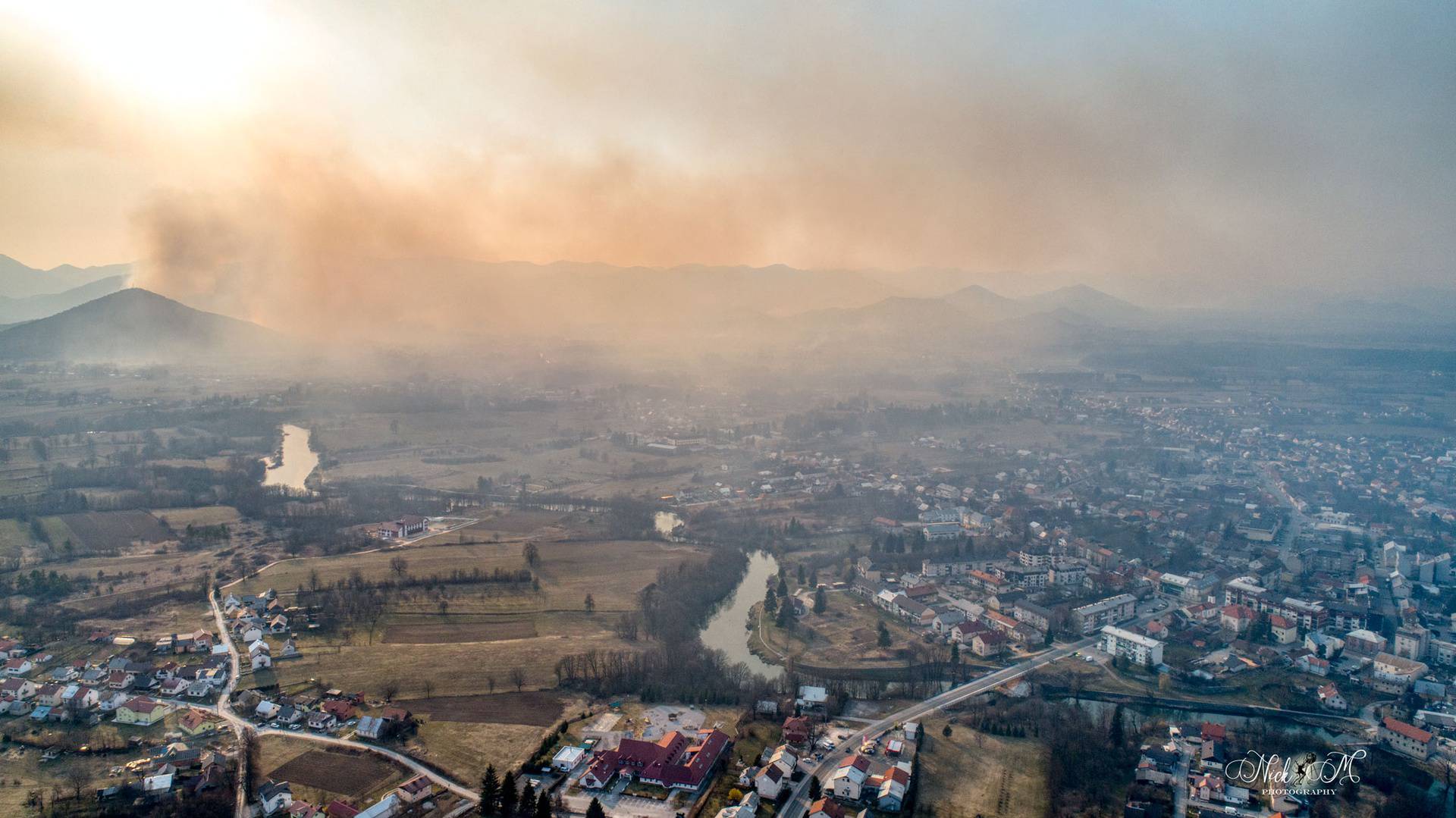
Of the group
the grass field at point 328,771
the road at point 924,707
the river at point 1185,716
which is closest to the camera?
the grass field at point 328,771

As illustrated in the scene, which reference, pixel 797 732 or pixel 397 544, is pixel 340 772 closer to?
pixel 797 732

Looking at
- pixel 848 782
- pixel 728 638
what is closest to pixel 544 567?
pixel 728 638

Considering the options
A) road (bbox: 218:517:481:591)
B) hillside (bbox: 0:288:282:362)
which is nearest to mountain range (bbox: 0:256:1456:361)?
hillside (bbox: 0:288:282:362)

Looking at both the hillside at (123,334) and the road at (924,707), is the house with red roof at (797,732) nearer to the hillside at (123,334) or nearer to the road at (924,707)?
the road at (924,707)

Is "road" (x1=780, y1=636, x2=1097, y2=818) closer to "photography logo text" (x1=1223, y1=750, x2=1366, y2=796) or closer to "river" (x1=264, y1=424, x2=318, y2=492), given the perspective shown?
"photography logo text" (x1=1223, y1=750, x2=1366, y2=796)

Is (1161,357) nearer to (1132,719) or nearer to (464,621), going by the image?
(1132,719)

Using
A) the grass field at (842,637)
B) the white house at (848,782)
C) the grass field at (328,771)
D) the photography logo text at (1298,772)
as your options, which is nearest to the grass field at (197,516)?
the grass field at (328,771)

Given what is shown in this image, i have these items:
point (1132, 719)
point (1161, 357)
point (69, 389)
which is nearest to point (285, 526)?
point (1132, 719)
